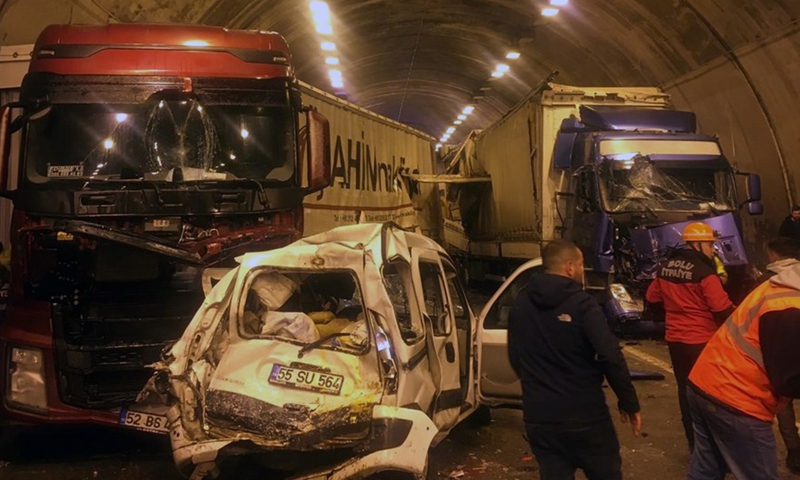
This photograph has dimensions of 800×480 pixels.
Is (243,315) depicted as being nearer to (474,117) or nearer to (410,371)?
(410,371)

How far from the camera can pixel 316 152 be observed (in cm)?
658

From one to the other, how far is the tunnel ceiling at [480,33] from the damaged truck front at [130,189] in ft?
13.5

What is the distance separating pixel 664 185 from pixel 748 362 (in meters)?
7.58

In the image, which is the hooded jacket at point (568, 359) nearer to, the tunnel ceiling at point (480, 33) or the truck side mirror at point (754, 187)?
the truck side mirror at point (754, 187)

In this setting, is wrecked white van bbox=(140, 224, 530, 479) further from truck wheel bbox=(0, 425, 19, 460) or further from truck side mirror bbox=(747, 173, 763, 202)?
truck side mirror bbox=(747, 173, 763, 202)

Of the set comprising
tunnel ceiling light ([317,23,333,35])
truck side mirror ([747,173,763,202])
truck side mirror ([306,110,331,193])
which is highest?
tunnel ceiling light ([317,23,333,35])

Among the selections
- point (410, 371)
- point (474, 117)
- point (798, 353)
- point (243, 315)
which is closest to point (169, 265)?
point (243, 315)

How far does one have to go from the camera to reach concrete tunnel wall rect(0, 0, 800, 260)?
37.7 ft

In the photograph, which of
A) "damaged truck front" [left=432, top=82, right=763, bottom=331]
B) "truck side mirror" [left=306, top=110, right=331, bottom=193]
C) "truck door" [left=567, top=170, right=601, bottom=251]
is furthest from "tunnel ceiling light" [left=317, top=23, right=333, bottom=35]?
"truck side mirror" [left=306, top=110, right=331, bottom=193]

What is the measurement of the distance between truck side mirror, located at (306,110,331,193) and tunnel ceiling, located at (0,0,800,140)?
528cm

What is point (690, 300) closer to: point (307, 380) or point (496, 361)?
point (496, 361)

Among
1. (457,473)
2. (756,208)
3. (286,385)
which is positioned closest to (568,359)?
(286,385)

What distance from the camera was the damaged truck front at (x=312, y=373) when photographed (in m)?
4.15

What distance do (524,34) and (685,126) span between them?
7030mm
